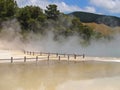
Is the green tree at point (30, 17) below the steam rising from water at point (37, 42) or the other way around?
the other way around

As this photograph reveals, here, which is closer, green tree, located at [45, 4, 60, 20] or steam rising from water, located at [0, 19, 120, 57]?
steam rising from water, located at [0, 19, 120, 57]

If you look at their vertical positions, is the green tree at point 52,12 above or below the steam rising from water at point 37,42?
above

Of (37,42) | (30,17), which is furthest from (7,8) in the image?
(37,42)

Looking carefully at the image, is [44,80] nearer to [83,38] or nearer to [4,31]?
[4,31]

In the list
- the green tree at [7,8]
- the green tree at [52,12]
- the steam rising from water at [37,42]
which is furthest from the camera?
the green tree at [52,12]

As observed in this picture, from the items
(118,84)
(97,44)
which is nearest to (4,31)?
(97,44)

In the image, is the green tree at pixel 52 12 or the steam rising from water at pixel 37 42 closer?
the steam rising from water at pixel 37 42

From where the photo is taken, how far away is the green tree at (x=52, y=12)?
95750 millimetres

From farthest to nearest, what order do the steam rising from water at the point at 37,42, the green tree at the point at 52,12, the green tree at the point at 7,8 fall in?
1. the green tree at the point at 52,12
2. the green tree at the point at 7,8
3. the steam rising from water at the point at 37,42

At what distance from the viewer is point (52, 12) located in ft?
317

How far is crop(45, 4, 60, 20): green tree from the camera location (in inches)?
3770

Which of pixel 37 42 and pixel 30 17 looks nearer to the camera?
pixel 37 42

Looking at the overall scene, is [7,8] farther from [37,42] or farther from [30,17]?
[37,42]

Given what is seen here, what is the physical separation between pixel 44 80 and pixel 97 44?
74755 mm
